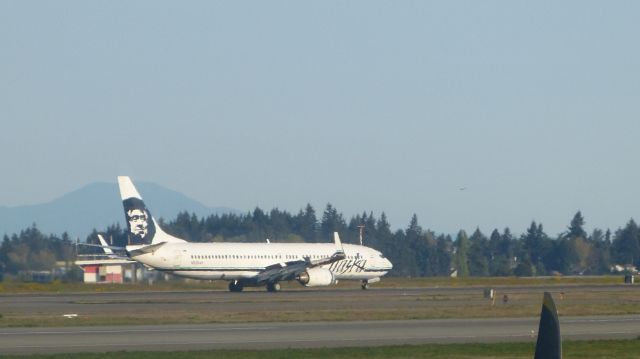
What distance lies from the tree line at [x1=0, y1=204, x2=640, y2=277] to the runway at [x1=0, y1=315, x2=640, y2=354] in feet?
312

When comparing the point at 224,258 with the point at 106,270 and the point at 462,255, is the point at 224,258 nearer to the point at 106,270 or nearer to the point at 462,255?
the point at 106,270

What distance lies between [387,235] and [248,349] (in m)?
141

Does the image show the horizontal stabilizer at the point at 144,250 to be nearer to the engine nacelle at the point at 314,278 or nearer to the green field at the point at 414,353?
the engine nacelle at the point at 314,278

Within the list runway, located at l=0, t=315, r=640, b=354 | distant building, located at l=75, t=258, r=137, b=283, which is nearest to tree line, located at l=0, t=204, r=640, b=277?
distant building, located at l=75, t=258, r=137, b=283

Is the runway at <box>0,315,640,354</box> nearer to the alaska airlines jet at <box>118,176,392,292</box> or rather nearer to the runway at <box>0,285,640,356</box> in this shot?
the runway at <box>0,285,640,356</box>

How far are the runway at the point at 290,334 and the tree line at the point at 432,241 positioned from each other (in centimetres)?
9505

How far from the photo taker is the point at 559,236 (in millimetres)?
170000

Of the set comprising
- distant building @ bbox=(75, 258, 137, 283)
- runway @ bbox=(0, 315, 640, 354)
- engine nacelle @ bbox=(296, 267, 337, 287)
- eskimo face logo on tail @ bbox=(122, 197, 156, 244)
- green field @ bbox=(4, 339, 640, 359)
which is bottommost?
green field @ bbox=(4, 339, 640, 359)

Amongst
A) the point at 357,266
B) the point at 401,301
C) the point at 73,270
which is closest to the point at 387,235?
the point at 73,270

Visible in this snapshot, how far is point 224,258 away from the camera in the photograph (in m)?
73.2

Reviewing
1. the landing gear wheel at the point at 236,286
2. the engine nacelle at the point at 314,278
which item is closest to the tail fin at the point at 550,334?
the engine nacelle at the point at 314,278

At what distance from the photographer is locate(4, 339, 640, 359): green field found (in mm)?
27641

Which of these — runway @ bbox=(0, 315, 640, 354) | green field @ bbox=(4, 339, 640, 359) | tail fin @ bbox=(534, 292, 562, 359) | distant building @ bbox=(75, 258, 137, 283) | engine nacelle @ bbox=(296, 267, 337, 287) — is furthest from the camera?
distant building @ bbox=(75, 258, 137, 283)

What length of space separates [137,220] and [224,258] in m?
6.15
